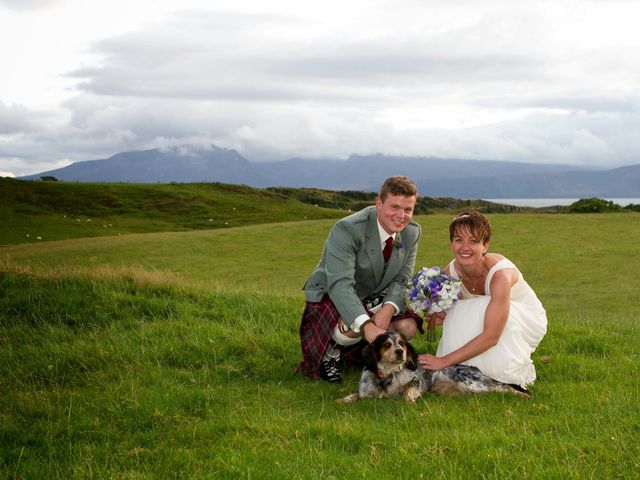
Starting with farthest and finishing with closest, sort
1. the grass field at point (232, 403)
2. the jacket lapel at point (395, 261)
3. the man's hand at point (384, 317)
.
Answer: the jacket lapel at point (395, 261) → the man's hand at point (384, 317) → the grass field at point (232, 403)

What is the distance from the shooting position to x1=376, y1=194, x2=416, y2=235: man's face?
7.29 metres

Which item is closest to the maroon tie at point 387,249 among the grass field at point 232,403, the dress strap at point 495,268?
the dress strap at point 495,268

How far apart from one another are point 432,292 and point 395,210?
3.33ft

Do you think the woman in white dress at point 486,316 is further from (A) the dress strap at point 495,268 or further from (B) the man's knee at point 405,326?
(B) the man's knee at point 405,326

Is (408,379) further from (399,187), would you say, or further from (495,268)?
(399,187)

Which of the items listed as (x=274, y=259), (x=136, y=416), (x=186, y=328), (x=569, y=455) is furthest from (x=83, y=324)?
(x=274, y=259)

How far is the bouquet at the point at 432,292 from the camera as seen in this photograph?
7.16 m

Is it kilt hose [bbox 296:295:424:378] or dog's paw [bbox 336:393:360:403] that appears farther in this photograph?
kilt hose [bbox 296:295:424:378]

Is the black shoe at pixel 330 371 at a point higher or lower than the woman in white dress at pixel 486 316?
lower

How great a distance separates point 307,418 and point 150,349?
129 inches

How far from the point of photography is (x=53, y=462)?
5426 mm

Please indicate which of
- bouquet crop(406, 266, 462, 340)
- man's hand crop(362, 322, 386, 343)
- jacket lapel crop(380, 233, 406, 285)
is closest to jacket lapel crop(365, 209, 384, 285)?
jacket lapel crop(380, 233, 406, 285)

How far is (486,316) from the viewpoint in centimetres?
696

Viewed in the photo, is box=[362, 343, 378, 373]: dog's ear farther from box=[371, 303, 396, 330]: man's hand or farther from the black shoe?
the black shoe
